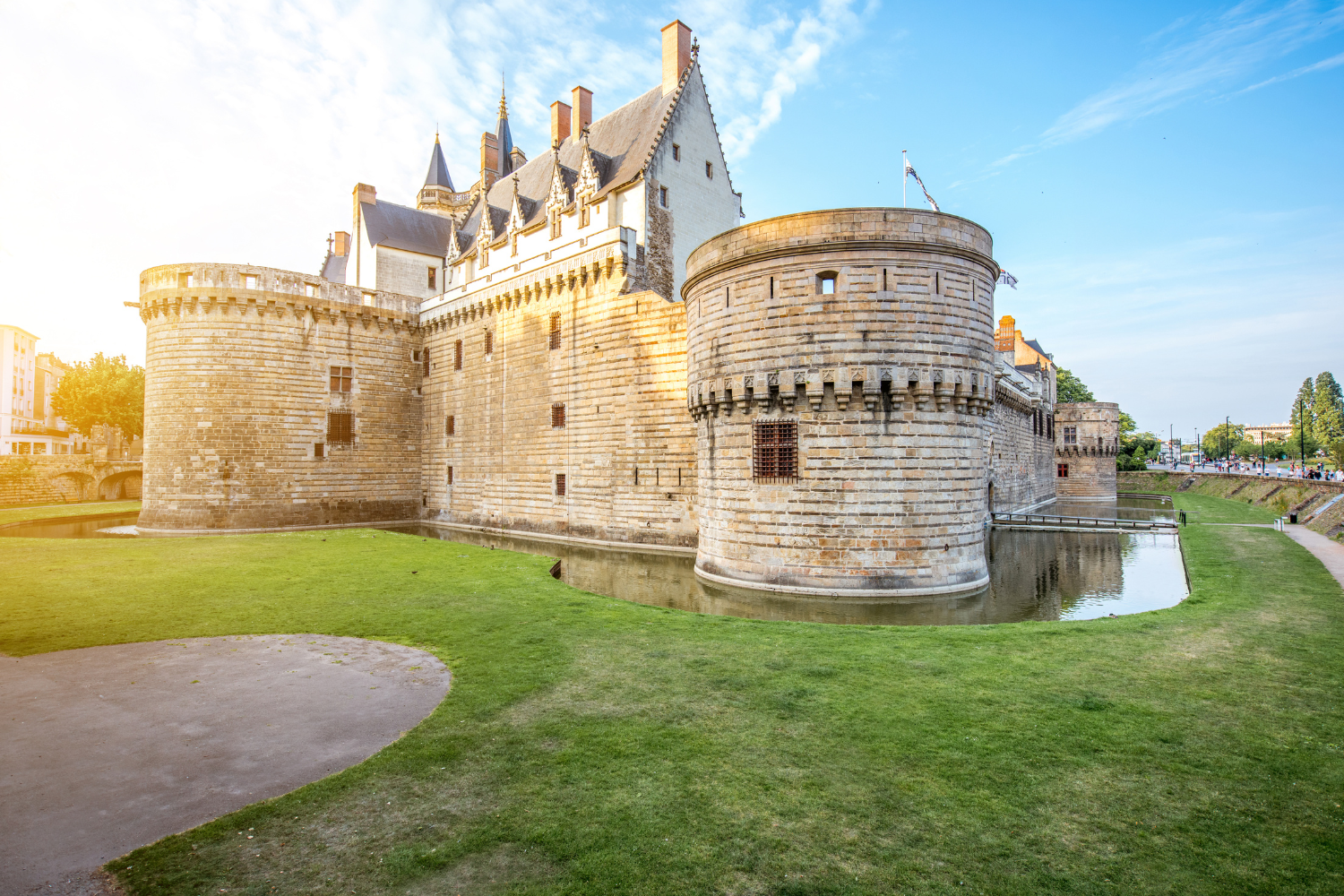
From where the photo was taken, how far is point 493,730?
7.25 meters

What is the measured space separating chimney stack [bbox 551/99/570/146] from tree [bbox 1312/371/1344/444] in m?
90.0

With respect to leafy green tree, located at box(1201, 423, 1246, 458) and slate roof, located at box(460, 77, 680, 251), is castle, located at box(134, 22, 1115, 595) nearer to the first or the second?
slate roof, located at box(460, 77, 680, 251)

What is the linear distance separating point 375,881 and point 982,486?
54.7 ft

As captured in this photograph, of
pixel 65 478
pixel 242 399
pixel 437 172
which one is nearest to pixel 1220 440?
pixel 437 172

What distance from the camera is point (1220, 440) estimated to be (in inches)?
4761

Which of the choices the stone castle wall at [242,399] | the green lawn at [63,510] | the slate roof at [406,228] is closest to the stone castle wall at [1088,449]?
the slate roof at [406,228]

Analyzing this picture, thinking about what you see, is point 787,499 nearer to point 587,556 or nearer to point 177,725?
point 587,556

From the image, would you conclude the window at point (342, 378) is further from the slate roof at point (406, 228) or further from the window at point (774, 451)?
the window at point (774, 451)

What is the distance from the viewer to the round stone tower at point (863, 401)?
52.7 ft

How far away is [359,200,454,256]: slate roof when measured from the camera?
131 ft

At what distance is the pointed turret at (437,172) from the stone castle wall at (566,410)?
18.4 meters

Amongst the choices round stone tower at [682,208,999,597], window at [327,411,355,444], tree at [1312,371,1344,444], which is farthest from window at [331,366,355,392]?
tree at [1312,371,1344,444]

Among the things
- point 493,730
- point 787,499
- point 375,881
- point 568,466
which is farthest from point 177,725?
point 568,466

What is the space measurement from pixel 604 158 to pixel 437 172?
1001 inches
